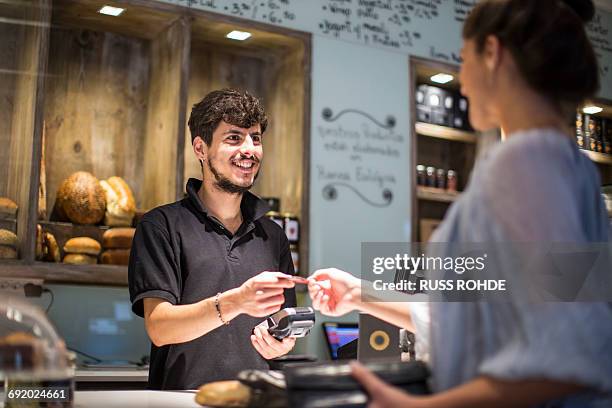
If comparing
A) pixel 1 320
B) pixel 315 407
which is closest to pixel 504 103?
pixel 315 407

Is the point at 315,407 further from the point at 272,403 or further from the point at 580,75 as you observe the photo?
the point at 580,75

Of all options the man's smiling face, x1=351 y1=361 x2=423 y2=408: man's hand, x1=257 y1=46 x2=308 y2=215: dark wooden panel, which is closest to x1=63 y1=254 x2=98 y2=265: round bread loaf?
x1=257 y1=46 x2=308 y2=215: dark wooden panel

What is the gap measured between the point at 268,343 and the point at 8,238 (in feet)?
5.33

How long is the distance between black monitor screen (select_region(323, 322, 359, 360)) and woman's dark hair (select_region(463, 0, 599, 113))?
2927mm

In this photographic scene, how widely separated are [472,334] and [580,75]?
36cm

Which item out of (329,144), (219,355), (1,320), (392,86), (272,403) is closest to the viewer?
(272,403)

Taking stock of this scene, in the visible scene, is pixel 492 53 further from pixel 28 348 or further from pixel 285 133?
pixel 285 133

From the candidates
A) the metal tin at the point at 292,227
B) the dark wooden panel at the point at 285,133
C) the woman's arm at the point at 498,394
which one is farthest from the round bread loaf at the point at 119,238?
the woman's arm at the point at 498,394

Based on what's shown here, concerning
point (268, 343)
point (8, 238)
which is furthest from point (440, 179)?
point (268, 343)

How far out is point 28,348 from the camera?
1.11 meters

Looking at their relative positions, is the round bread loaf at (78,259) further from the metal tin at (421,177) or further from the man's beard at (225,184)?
the metal tin at (421,177)

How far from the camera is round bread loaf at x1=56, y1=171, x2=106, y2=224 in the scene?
3.36 m

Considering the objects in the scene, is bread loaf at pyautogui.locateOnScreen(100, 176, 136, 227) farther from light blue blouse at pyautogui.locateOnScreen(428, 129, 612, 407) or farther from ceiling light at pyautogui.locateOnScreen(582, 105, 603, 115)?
ceiling light at pyautogui.locateOnScreen(582, 105, 603, 115)

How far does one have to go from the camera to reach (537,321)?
2.70 feet
